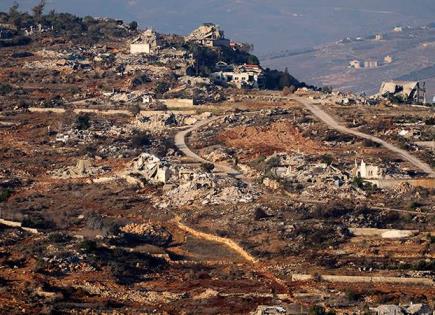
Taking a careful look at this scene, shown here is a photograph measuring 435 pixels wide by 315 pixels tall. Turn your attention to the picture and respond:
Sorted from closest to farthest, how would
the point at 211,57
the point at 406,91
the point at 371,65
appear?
the point at 406,91, the point at 211,57, the point at 371,65

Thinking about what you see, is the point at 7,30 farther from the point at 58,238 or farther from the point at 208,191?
the point at 58,238

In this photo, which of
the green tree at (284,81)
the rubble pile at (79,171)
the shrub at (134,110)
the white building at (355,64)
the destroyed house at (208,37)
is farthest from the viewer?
the white building at (355,64)

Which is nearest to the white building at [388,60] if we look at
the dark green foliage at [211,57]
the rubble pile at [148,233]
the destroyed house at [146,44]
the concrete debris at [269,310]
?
the dark green foliage at [211,57]

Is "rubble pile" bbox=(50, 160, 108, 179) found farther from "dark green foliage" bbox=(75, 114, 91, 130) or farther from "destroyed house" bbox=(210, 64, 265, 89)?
"destroyed house" bbox=(210, 64, 265, 89)

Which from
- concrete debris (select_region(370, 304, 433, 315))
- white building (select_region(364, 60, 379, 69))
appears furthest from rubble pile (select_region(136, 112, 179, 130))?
white building (select_region(364, 60, 379, 69))

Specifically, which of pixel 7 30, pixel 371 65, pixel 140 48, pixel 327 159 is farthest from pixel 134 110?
pixel 371 65

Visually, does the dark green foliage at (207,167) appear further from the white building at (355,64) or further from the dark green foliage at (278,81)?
the white building at (355,64)
